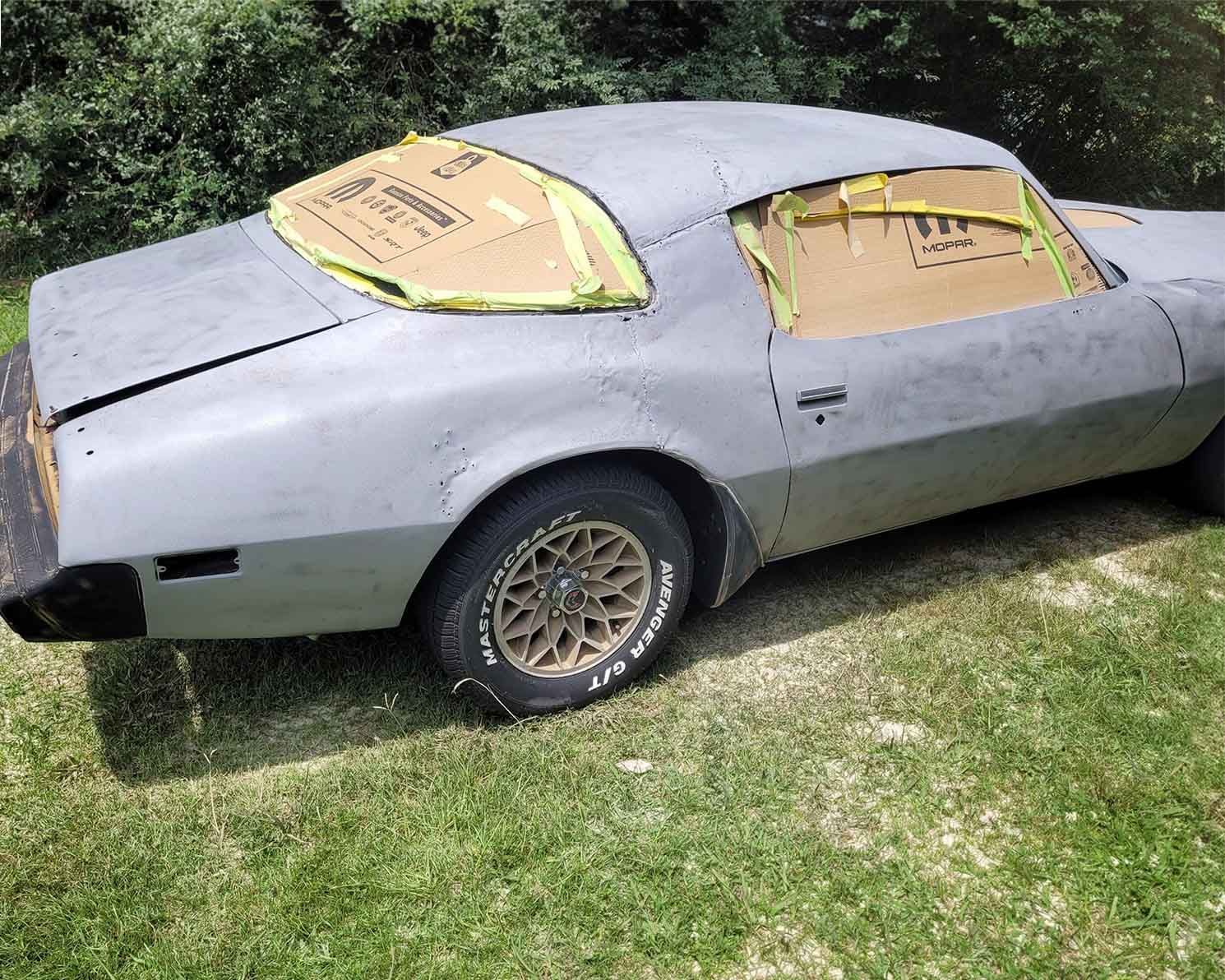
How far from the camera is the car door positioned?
3.24m

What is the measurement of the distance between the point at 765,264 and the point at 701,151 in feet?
1.41

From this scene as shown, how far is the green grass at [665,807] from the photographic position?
253cm

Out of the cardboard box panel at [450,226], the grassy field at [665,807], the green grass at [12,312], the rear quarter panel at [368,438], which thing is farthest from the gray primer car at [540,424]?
the green grass at [12,312]

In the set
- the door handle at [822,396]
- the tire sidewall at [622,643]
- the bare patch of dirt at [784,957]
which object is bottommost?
the bare patch of dirt at [784,957]

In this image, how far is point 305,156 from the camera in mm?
6355

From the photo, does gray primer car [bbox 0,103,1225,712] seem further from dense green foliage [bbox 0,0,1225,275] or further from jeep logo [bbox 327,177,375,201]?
dense green foliage [bbox 0,0,1225,275]

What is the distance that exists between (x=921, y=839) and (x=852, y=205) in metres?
1.80

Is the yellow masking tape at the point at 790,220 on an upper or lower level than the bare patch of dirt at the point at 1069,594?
upper

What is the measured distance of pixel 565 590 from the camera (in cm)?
305

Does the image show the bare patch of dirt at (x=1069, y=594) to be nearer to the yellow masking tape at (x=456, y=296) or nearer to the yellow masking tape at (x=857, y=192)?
the yellow masking tape at (x=857, y=192)

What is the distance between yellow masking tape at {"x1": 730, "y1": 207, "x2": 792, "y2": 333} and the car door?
1.5 inches

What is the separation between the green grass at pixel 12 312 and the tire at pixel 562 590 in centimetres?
315

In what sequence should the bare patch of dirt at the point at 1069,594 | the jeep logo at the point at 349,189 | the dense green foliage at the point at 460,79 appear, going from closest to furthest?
the jeep logo at the point at 349,189, the bare patch of dirt at the point at 1069,594, the dense green foliage at the point at 460,79

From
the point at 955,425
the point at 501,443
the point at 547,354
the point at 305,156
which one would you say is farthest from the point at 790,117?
the point at 305,156
